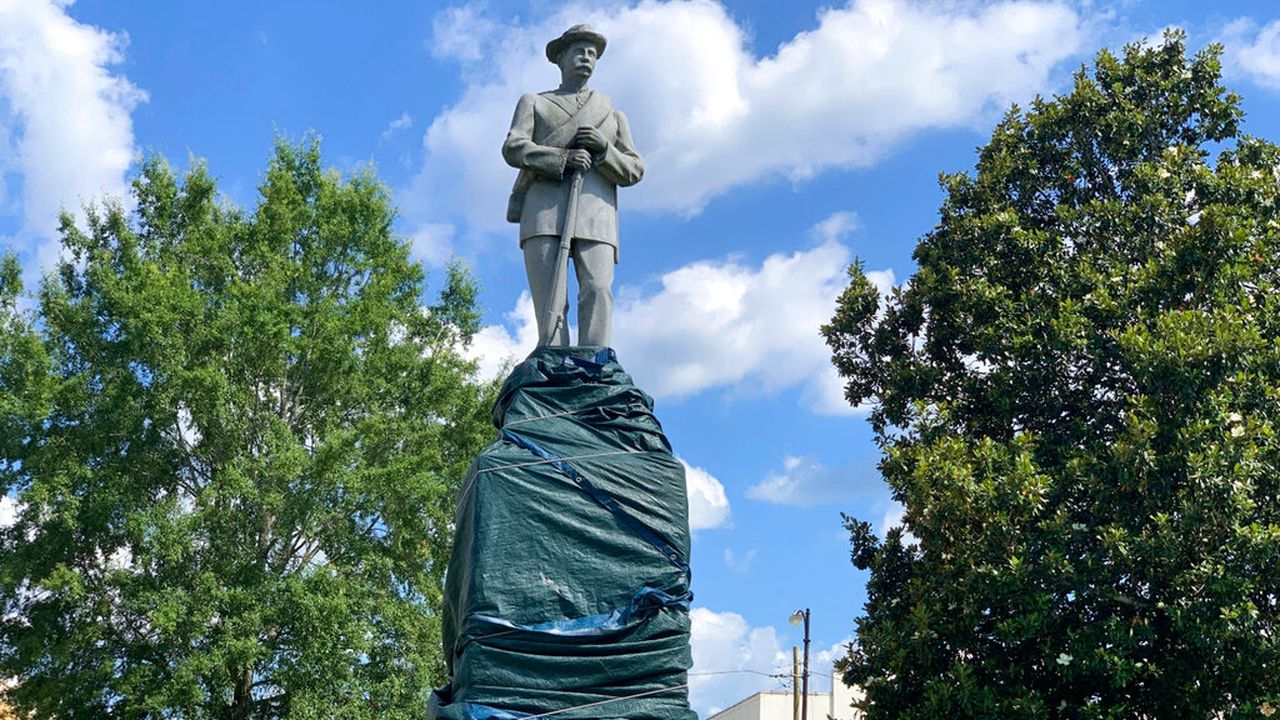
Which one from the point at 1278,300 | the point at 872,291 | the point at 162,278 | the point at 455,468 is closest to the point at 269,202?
the point at 162,278

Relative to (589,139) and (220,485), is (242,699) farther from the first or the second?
(589,139)

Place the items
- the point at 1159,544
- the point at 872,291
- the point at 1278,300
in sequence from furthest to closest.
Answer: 1. the point at 872,291
2. the point at 1278,300
3. the point at 1159,544

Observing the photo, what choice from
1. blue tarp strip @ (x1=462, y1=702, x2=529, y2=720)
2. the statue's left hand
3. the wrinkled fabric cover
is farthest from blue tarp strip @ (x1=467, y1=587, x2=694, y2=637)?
the statue's left hand

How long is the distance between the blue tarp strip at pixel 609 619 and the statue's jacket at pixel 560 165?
8.13ft

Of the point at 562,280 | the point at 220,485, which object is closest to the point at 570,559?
the point at 562,280

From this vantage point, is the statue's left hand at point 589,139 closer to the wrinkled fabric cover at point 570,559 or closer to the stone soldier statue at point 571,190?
the stone soldier statue at point 571,190

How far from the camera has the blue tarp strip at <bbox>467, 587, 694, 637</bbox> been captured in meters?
6.72

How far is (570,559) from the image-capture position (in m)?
7.02

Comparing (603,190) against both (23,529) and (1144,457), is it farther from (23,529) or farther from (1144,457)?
(23,529)

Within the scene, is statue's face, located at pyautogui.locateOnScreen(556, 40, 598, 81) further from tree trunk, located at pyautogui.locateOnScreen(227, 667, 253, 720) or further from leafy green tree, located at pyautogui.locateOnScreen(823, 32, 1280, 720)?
tree trunk, located at pyautogui.locateOnScreen(227, 667, 253, 720)

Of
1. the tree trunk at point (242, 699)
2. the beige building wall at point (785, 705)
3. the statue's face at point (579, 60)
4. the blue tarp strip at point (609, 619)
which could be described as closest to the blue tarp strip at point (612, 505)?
the blue tarp strip at point (609, 619)

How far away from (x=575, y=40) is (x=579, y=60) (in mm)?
144

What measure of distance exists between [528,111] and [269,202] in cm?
1287

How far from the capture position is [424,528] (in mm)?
18672
